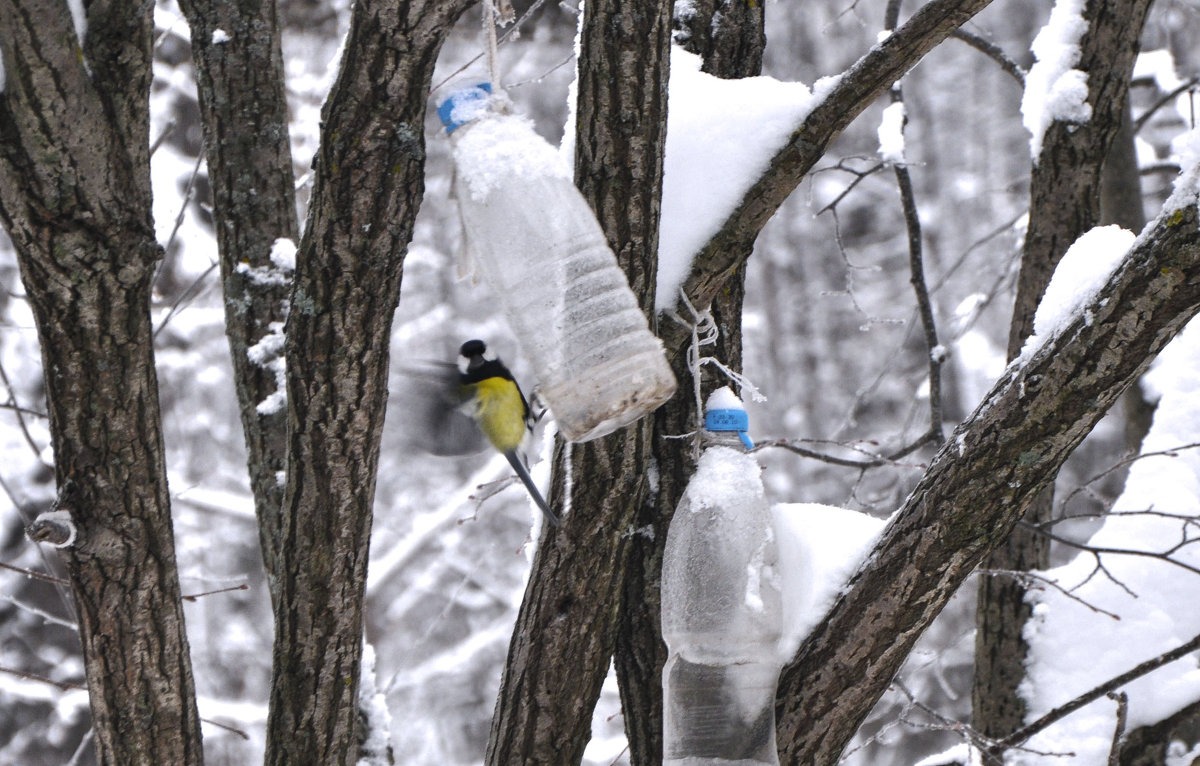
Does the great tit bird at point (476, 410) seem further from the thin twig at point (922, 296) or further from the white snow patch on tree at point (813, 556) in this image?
the thin twig at point (922, 296)

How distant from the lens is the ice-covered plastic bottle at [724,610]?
165cm

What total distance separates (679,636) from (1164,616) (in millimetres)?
1573

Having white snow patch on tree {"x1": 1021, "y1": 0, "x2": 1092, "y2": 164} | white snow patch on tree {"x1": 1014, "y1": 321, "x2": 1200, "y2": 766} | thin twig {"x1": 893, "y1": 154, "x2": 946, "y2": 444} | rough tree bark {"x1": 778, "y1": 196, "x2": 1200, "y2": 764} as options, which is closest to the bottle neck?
rough tree bark {"x1": 778, "y1": 196, "x2": 1200, "y2": 764}

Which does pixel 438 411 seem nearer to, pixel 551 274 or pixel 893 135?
pixel 551 274

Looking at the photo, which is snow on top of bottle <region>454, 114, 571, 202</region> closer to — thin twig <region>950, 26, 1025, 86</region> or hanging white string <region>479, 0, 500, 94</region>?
hanging white string <region>479, 0, 500, 94</region>

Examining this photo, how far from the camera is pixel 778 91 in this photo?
1.72 m

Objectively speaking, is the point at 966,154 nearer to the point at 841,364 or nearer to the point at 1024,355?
the point at 841,364

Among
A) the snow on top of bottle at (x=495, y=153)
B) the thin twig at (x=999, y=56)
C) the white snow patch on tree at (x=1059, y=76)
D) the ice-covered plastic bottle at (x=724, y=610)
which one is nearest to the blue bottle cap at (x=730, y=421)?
the ice-covered plastic bottle at (x=724, y=610)

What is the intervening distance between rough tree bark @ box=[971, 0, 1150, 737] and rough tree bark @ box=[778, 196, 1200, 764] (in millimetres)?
1372

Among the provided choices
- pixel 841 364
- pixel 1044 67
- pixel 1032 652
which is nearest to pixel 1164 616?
pixel 1032 652

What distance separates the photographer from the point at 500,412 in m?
1.71

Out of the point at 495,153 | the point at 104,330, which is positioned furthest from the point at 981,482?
the point at 104,330

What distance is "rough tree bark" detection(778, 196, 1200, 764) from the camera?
135 cm

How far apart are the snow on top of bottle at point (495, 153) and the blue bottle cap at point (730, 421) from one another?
0.50m
